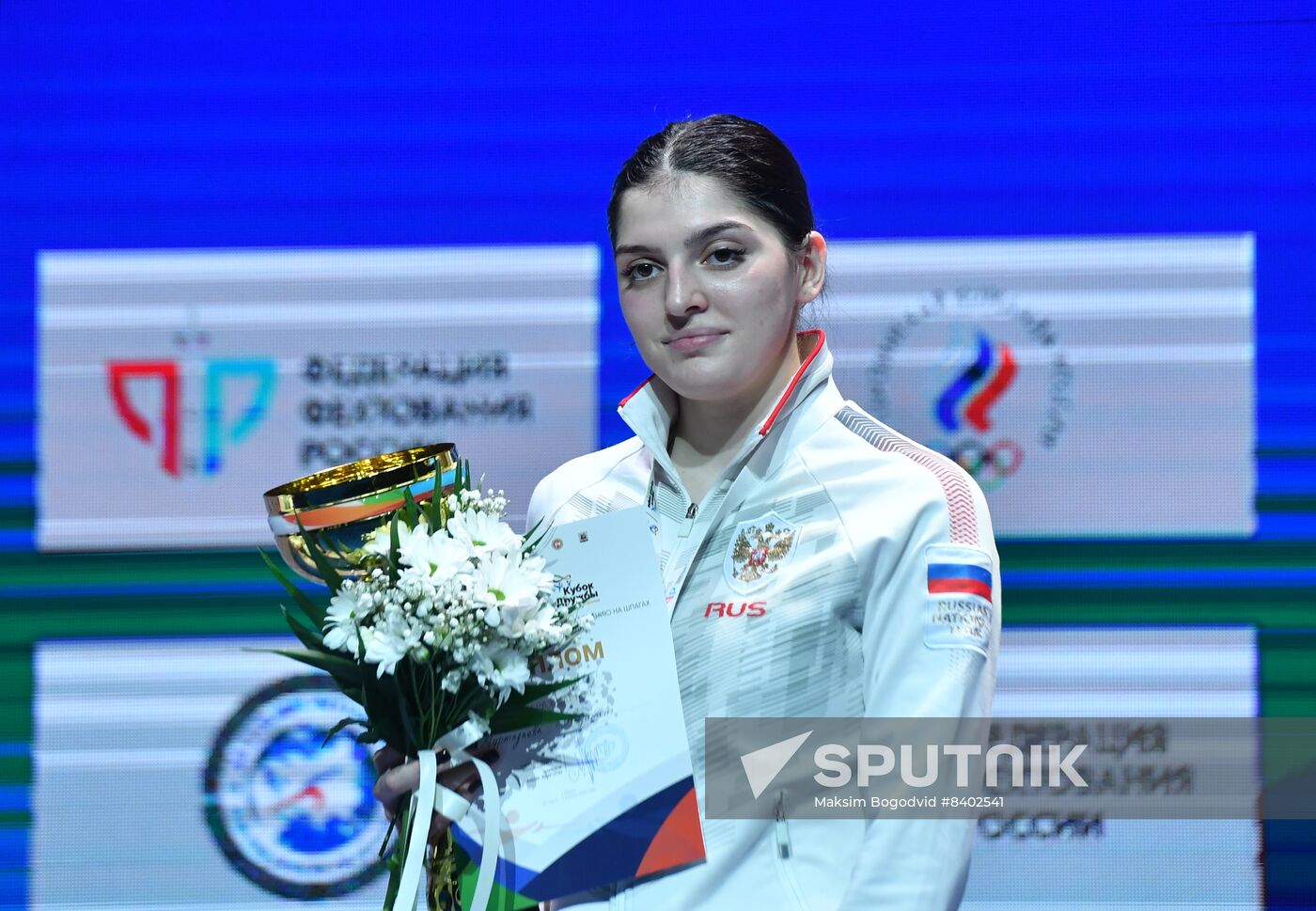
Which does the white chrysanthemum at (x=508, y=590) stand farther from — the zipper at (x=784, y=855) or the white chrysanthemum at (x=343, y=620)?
the zipper at (x=784, y=855)

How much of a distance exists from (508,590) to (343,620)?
6.7 inches

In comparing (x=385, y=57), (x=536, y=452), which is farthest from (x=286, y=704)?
(x=385, y=57)

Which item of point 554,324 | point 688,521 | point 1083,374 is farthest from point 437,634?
point 1083,374

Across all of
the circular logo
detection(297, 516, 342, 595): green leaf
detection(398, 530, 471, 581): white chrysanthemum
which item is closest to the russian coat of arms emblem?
detection(398, 530, 471, 581): white chrysanthemum

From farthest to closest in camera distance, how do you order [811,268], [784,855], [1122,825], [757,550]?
1. [1122,825]
2. [811,268]
3. [757,550]
4. [784,855]

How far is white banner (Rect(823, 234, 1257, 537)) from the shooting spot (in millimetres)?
2729

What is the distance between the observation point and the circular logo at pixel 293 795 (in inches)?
111

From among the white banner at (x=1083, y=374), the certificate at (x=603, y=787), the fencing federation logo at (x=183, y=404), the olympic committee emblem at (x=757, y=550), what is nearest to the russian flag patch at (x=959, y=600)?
the olympic committee emblem at (x=757, y=550)

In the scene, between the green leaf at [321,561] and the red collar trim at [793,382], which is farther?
the red collar trim at [793,382]

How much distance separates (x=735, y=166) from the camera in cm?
155

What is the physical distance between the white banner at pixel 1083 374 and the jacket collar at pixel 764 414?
1.12m

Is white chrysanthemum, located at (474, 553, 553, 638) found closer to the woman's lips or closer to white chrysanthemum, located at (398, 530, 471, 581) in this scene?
white chrysanthemum, located at (398, 530, 471, 581)

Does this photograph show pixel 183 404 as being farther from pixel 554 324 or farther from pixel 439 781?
pixel 439 781

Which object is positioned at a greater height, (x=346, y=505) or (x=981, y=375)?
(x=981, y=375)
